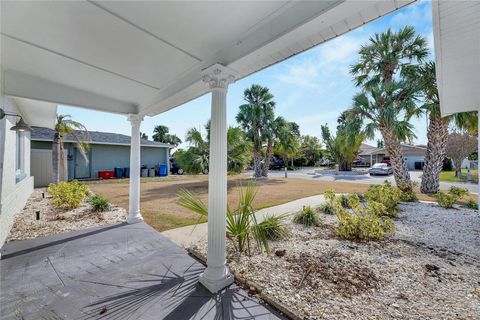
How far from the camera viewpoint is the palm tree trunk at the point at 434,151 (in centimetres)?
812

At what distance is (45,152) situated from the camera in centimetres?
1098

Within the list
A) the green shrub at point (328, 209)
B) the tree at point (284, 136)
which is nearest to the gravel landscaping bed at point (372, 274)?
the green shrub at point (328, 209)

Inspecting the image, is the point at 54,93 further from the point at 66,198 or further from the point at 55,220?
the point at 66,198

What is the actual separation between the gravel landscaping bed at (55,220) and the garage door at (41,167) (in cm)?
550

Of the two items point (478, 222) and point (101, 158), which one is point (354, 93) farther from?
point (101, 158)

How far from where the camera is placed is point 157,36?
2.34 m

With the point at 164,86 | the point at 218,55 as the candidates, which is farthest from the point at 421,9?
the point at 164,86

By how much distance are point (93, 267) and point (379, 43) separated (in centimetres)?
1191

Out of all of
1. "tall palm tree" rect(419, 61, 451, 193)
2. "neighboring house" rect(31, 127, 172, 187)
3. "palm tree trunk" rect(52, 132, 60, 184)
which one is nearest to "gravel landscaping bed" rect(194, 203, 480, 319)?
"tall palm tree" rect(419, 61, 451, 193)

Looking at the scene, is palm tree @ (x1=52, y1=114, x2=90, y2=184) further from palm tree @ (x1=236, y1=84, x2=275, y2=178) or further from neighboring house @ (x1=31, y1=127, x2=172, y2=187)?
palm tree @ (x1=236, y1=84, x2=275, y2=178)

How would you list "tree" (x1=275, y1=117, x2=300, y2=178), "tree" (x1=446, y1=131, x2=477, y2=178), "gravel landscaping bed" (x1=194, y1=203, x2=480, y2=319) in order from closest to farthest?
1. "gravel landscaping bed" (x1=194, y1=203, x2=480, y2=319)
2. "tree" (x1=275, y1=117, x2=300, y2=178)
3. "tree" (x1=446, y1=131, x2=477, y2=178)

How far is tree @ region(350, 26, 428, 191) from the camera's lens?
7922 millimetres

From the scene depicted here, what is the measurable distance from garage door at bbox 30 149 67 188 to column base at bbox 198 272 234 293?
474 inches

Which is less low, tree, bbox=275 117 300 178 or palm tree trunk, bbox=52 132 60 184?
tree, bbox=275 117 300 178
